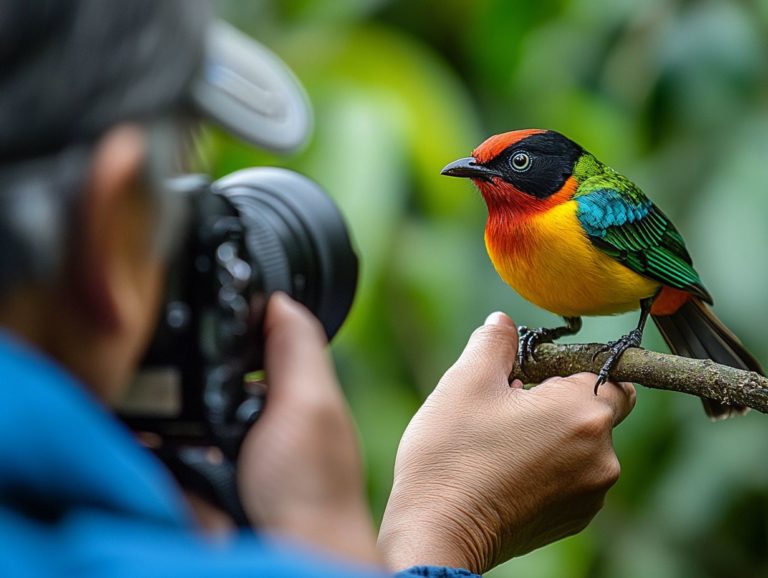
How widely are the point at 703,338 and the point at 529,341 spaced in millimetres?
346

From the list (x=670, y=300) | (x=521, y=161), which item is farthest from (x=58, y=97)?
(x=670, y=300)

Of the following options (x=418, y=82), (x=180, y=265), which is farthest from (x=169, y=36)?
(x=418, y=82)

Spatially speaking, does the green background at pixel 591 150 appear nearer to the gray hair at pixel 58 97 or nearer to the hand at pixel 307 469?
the hand at pixel 307 469

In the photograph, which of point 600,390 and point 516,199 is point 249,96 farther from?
point 516,199

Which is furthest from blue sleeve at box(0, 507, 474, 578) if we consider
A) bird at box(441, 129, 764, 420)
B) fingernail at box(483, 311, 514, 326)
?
bird at box(441, 129, 764, 420)

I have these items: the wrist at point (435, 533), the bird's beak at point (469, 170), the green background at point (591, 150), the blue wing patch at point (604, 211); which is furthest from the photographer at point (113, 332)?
the green background at point (591, 150)

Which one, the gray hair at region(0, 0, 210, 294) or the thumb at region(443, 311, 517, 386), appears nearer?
the gray hair at region(0, 0, 210, 294)

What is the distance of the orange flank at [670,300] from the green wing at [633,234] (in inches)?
3.0

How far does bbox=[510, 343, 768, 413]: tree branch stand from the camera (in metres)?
1.48

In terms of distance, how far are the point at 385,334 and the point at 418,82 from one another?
712mm

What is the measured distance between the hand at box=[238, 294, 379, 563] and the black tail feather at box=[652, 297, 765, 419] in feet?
3.33

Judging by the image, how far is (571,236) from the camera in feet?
5.75

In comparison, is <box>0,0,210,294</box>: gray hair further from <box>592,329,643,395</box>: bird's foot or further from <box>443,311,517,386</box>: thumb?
<box>592,329,643,395</box>: bird's foot

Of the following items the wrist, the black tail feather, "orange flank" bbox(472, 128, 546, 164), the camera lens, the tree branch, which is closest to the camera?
the camera lens
